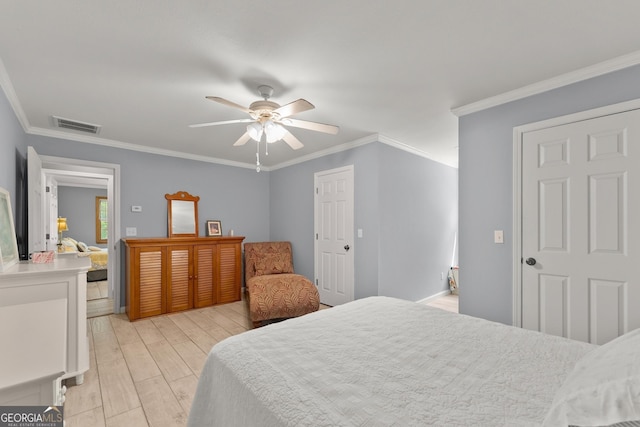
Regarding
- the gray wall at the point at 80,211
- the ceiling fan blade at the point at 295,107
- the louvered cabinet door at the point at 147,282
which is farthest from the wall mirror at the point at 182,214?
the gray wall at the point at 80,211

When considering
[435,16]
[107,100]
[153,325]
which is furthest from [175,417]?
[435,16]

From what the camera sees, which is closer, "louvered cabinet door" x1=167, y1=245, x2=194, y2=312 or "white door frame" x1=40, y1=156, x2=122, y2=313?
"white door frame" x1=40, y1=156, x2=122, y2=313

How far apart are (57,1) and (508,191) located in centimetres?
329

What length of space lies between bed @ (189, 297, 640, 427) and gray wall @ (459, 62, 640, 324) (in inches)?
43.4

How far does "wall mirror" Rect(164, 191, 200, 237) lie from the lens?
14.3 ft

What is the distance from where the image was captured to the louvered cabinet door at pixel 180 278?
12.7 ft

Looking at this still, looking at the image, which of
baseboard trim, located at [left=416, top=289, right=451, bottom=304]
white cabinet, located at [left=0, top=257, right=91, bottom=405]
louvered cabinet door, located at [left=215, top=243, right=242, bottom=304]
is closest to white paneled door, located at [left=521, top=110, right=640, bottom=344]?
baseboard trim, located at [left=416, top=289, right=451, bottom=304]

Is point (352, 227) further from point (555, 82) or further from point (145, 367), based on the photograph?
point (145, 367)

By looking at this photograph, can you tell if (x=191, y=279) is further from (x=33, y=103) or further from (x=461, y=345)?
(x=461, y=345)

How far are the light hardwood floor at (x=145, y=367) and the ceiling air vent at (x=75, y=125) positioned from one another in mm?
2353

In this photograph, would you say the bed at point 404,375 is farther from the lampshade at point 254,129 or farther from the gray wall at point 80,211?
the gray wall at point 80,211

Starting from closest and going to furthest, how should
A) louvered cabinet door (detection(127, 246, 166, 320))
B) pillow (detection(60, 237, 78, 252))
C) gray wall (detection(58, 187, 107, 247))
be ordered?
louvered cabinet door (detection(127, 246, 166, 320)), pillow (detection(60, 237, 78, 252)), gray wall (detection(58, 187, 107, 247))

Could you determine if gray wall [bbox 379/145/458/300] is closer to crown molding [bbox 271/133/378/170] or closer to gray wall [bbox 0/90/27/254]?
crown molding [bbox 271/133/378/170]

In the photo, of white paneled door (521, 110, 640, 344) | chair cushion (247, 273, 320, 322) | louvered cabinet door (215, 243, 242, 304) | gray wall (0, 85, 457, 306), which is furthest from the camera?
louvered cabinet door (215, 243, 242, 304)
